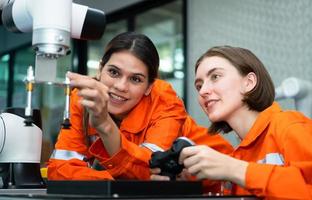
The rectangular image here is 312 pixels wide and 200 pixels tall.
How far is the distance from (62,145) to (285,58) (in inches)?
76.1

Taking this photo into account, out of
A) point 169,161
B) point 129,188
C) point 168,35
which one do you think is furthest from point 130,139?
point 168,35

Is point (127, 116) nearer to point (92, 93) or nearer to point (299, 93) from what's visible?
point (92, 93)

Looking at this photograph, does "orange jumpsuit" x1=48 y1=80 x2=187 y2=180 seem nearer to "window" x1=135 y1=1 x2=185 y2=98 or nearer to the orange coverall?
the orange coverall

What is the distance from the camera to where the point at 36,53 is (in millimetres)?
743

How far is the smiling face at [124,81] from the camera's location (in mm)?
1106

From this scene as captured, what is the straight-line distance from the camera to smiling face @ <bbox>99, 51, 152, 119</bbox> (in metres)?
1.11

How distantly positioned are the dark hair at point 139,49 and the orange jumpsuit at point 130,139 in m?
0.06

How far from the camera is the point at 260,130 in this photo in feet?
2.96

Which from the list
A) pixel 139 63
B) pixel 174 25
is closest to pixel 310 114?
pixel 139 63

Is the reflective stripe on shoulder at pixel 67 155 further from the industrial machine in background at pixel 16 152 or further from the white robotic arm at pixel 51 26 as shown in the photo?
the white robotic arm at pixel 51 26

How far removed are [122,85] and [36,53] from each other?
14.6 inches

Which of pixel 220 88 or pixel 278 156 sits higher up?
pixel 220 88

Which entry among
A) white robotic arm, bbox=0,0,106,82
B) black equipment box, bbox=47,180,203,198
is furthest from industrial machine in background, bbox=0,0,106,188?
black equipment box, bbox=47,180,203,198

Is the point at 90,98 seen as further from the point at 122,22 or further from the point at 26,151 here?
the point at 122,22
